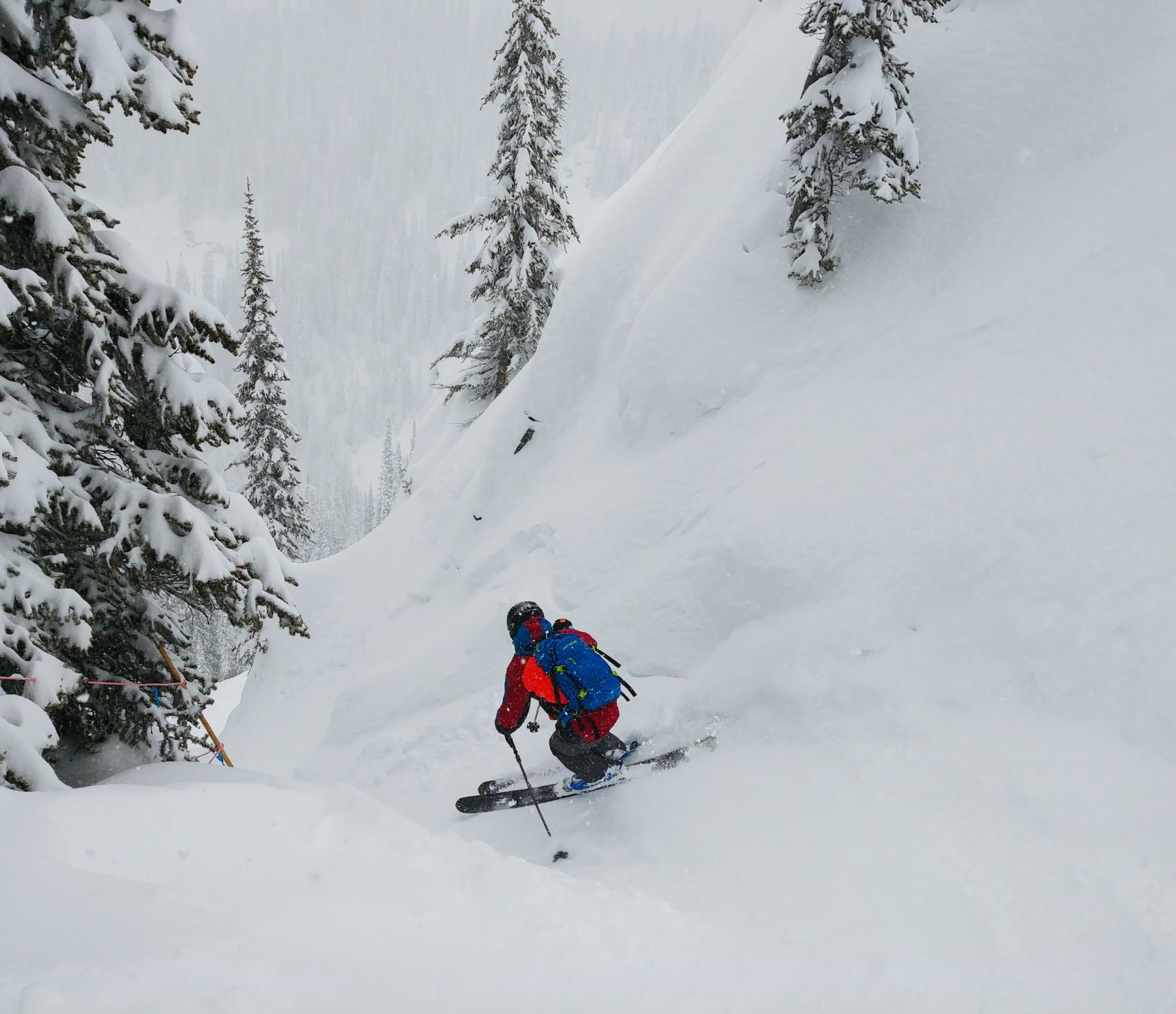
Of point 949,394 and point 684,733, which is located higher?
point 949,394

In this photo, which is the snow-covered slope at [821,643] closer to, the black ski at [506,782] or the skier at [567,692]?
the black ski at [506,782]

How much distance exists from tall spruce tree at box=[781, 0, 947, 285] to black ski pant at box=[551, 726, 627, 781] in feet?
25.4

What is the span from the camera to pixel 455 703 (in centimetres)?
1047

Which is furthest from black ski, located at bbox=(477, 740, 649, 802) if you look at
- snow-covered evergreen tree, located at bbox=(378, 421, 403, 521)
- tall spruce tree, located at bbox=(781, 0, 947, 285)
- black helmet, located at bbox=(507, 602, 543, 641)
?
snow-covered evergreen tree, located at bbox=(378, 421, 403, 521)

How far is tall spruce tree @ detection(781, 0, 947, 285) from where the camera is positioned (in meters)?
9.27

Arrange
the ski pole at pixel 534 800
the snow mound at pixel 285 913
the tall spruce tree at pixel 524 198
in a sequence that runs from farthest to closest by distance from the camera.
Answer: the tall spruce tree at pixel 524 198
the ski pole at pixel 534 800
the snow mound at pixel 285 913

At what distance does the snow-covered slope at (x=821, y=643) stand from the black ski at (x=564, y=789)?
202 millimetres

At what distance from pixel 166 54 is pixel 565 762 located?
7.79 meters

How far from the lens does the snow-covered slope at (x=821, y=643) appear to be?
429 cm

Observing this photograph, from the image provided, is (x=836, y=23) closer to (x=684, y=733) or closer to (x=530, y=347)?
(x=684, y=733)

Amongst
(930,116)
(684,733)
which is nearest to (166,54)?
(684,733)

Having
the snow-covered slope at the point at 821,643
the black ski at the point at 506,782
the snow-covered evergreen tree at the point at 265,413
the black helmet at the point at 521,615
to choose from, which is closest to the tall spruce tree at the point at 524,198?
the snow-covered slope at the point at 821,643

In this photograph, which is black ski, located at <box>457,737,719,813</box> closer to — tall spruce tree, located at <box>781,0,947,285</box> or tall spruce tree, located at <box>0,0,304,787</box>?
tall spruce tree, located at <box>0,0,304,787</box>

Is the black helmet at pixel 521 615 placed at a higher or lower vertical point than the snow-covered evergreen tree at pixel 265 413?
lower
